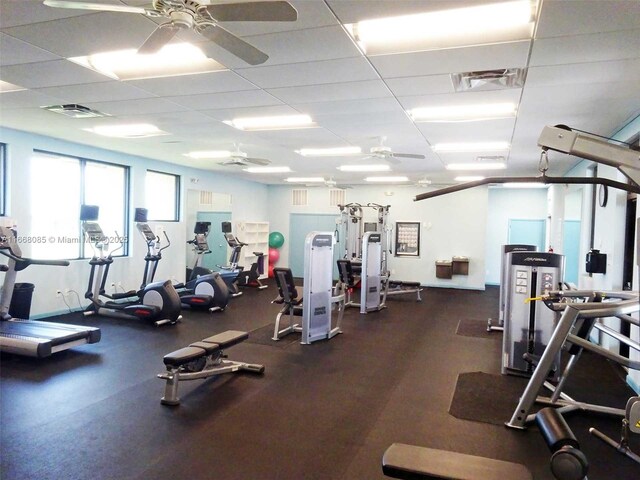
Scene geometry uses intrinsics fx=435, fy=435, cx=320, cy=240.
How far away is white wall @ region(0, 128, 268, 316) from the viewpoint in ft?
18.8

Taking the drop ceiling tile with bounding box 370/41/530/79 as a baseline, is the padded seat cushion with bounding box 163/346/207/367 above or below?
below

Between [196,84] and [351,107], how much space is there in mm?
1414

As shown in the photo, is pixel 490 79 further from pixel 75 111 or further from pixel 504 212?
pixel 504 212

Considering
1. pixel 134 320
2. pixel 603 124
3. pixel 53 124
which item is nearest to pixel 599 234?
pixel 603 124

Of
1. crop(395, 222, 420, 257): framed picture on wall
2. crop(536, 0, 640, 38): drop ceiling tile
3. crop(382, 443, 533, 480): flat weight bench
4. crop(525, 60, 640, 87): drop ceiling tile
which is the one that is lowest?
crop(382, 443, 533, 480): flat weight bench

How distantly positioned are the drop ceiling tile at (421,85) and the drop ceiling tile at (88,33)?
5.86 feet

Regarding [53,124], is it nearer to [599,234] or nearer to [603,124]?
[603,124]

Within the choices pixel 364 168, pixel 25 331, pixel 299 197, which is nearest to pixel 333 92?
pixel 25 331

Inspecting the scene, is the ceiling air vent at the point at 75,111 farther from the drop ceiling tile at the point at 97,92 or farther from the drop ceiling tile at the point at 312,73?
the drop ceiling tile at the point at 312,73

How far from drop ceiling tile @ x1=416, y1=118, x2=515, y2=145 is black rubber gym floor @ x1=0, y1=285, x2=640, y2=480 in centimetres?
254

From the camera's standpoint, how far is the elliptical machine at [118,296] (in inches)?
235

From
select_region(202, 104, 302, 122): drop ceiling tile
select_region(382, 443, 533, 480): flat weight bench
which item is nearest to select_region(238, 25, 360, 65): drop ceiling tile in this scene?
select_region(202, 104, 302, 122): drop ceiling tile

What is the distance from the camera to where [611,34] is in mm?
2443

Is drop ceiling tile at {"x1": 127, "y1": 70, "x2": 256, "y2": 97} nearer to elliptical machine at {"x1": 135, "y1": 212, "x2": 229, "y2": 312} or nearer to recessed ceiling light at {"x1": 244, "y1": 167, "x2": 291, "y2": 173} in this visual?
elliptical machine at {"x1": 135, "y1": 212, "x2": 229, "y2": 312}
